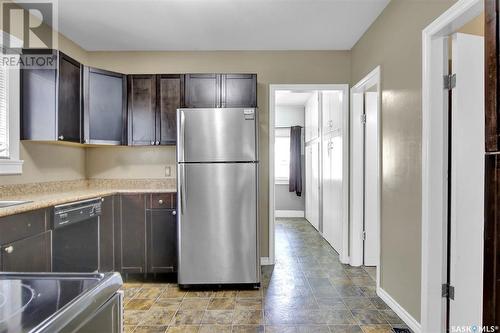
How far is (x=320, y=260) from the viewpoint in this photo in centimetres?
365

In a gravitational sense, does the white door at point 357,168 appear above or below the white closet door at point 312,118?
Answer: below

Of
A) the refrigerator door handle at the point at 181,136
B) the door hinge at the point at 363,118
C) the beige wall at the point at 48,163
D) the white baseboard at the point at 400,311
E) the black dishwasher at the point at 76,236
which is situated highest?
the door hinge at the point at 363,118

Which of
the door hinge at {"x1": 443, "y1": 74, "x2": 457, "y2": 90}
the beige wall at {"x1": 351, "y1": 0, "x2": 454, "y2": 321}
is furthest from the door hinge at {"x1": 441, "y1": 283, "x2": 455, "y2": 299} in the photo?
the door hinge at {"x1": 443, "y1": 74, "x2": 457, "y2": 90}

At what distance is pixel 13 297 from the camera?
55 cm

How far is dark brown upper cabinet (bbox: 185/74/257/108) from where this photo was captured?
3178 millimetres

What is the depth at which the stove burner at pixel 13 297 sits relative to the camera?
1.63 feet

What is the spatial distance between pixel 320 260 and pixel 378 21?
107 inches

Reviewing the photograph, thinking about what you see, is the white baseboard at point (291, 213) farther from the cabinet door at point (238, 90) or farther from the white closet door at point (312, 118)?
the cabinet door at point (238, 90)

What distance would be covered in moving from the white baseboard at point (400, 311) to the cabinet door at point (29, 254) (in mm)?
2610

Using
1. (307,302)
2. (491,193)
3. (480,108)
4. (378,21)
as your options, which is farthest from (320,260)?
(491,193)

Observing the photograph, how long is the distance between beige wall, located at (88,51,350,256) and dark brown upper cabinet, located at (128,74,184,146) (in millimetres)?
343

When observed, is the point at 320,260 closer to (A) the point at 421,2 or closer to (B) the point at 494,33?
(A) the point at 421,2

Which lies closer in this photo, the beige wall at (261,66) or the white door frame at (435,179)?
the white door frame at (435,179)
